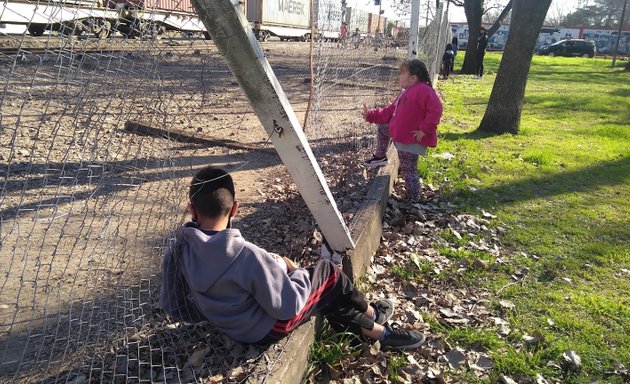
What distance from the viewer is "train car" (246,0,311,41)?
27.0 m

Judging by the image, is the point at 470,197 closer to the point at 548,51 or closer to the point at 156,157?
the point at 156,157

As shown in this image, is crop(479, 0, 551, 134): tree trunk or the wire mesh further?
crop(479, 0, 551, 134): tree trunk

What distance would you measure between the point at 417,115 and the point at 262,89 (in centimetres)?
315

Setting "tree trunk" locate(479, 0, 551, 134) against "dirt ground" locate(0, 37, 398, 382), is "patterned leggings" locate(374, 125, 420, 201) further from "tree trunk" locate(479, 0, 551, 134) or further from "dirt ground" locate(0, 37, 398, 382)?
"tree trunk" locate(479, 0, 551, 134)

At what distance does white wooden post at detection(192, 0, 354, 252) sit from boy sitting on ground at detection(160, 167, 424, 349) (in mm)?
354

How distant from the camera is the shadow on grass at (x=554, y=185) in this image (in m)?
5.87

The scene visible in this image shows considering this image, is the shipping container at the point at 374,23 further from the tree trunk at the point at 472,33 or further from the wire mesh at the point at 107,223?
the tree trunk at the point at 472,33

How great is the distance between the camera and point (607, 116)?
39.0 feet

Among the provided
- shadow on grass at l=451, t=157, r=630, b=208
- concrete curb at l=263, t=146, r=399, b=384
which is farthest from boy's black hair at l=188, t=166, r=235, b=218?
shadow on grass at l=451, t=157, r=630, b=208

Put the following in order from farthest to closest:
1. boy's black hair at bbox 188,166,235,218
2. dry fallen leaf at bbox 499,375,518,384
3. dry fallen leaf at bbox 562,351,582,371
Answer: dry fallen leaf at bbox 562,351,582,371
dry fallen leaf at bbox 499,375,518,384
boy's black hair at bbox 188,166,235,218

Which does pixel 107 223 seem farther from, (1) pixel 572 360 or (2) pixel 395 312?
(1) pixel 572 360

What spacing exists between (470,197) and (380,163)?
3.44 ft

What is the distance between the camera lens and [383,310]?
3.33 metres

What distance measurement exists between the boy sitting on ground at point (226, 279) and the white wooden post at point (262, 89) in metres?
0.35
